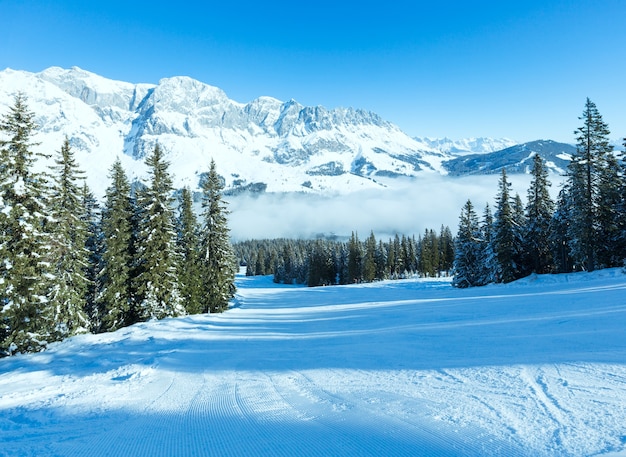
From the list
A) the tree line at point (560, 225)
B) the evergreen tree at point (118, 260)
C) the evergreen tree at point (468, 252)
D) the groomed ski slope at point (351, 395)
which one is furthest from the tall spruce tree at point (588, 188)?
the evergreen tree at point (118, 260)

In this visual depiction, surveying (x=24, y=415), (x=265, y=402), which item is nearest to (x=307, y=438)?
(x=265, y=402)

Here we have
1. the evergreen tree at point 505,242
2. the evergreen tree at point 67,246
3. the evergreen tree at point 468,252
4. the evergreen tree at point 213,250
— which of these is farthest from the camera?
the evergreen tree at point 468,252

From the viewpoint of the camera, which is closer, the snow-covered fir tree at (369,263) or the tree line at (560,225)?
the tree line at (560,225)

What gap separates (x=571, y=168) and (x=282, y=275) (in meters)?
95.9

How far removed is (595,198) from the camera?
32.2m

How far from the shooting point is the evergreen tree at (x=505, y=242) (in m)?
39.2

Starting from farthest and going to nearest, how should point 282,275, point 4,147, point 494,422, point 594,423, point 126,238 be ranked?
point 282,275 < point 126,238 < point 4,147 < point 494,422 < point 594,423

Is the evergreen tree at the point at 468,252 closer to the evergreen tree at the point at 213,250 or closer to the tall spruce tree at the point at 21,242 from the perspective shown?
the evergreen tree at the point at 213,250

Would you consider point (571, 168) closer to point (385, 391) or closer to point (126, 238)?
point (385, 391)

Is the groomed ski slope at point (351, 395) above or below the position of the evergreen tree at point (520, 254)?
below

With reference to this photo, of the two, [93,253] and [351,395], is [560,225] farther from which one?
[93,253]

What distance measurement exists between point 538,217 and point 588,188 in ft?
26.1

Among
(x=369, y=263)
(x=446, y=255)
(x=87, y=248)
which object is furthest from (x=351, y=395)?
(x=446, y=255)

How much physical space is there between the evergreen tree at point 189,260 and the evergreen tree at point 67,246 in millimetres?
7396
